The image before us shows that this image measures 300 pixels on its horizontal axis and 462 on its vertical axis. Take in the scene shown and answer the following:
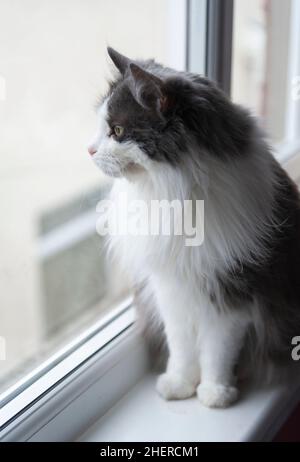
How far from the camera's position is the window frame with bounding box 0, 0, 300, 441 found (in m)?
0.83

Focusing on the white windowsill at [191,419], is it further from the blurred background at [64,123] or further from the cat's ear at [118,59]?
the cat's ear at [118,59]

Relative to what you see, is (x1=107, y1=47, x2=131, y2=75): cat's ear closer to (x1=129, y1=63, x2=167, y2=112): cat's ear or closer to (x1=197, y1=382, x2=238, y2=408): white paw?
(x1=129, y1=63, x2=167, y2=112): cat's ear

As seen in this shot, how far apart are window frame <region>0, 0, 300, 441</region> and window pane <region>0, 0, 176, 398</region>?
0.08 meters

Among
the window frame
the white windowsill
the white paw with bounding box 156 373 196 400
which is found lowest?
the white windowsill

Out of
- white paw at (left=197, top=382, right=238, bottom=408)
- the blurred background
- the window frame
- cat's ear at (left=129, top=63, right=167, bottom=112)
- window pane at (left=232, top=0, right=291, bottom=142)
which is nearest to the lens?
cat's ear at (left=129, top=63, right=167, bottom=112)

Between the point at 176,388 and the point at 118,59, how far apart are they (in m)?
0.59

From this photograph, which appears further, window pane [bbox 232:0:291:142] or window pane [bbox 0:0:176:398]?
window pane [bbox 232:0:291:142]

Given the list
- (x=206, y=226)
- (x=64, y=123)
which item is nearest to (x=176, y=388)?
(x=206, y=226)

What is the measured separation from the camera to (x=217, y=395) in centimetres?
93

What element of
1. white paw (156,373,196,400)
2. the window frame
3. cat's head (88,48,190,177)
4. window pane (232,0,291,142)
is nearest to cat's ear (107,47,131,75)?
cat's head (88,48,190,177)

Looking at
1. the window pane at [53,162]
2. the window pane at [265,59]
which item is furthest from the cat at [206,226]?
the window pane at [265,59]

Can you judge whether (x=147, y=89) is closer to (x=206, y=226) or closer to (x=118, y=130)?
(x=118, y=130)

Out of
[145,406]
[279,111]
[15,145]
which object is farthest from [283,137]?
[145,406]
